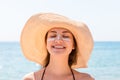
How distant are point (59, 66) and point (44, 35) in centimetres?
32

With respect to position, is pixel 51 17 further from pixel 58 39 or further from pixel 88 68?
pixel 88 68

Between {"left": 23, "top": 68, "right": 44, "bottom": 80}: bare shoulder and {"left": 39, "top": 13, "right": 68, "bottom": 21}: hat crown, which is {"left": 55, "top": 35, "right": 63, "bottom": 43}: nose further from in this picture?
{"left": 23, "top": 68, "right": 44, "bottom": 80}: bare shoulder

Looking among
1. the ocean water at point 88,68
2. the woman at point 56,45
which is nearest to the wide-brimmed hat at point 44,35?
the woman at point 56,45

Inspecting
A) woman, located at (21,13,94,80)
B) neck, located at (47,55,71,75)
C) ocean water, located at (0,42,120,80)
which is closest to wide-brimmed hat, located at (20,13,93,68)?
woman, located at (21,13,94,80)

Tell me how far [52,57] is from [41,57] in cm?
22

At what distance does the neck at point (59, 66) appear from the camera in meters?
3.13

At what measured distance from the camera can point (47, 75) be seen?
3205mm

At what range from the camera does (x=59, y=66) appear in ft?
10.4

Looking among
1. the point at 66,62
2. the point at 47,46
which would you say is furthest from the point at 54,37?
the point at 66,62

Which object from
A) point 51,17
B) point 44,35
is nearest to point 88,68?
point 44,35

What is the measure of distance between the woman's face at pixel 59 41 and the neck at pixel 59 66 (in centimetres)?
12

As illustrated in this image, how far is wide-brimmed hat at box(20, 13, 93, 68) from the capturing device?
3043 millimetres

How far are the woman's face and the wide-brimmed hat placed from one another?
0.04m

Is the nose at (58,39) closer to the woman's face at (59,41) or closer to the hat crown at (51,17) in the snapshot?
the woman's face at (59,41)
